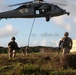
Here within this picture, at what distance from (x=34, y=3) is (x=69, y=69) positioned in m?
11.8

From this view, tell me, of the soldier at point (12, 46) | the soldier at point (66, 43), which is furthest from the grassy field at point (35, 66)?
the soldier at point (66, 43)

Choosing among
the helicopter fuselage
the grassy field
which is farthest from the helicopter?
the grassy field

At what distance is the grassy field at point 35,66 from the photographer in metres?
19.4

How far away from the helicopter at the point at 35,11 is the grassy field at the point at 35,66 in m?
4.86

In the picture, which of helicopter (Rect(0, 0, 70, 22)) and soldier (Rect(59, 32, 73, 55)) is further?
helicopter (Rect(0, 0, 70, 22))

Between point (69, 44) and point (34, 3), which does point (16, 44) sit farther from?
point (34, 3)

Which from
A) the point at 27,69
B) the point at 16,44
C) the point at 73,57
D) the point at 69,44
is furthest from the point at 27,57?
the point at 27,69

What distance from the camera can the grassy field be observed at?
19.4 metres

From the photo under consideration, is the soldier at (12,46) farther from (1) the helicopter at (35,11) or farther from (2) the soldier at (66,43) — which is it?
(1) the helicopter at (35,11)

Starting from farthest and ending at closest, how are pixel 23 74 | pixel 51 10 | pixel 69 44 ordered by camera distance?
pixel 51 10 → pixel 69 44 → pixel 23 74

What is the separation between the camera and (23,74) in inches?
744

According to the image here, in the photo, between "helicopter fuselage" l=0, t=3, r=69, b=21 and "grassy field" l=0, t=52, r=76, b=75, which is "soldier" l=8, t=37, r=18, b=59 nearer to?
"grassy field" l=0, t=52, r=76, b=75

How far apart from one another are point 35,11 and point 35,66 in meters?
12.3

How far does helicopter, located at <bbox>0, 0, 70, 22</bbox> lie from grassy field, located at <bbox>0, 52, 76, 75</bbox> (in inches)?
191
